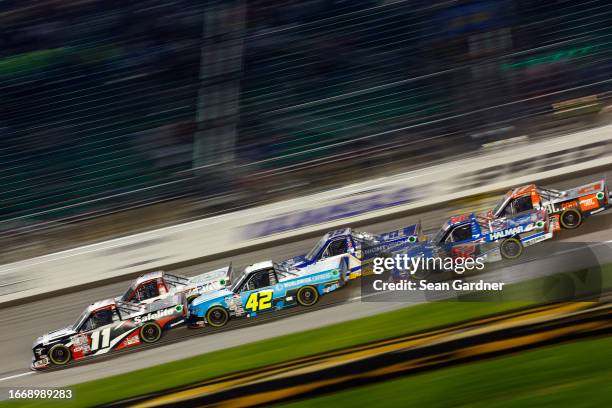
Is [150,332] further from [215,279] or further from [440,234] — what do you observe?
[440,234]

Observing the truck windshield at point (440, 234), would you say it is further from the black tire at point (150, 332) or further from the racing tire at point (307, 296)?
the black tire at point (150, 332)

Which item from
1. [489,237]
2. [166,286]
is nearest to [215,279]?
[166,286]

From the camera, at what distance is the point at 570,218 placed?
986 centimetres

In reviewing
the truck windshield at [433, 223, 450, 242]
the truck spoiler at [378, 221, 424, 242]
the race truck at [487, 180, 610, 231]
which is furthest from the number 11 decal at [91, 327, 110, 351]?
the race truck at [487, 180, 610, 231]

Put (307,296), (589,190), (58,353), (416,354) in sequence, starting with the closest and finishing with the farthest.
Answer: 1. (416,354)
2. (307,296)
3. (589,190)
4. (58,353)

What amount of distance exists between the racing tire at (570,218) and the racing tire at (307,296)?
125 inches

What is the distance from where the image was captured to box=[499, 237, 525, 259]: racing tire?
372 inches

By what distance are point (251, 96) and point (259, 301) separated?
5.65 m

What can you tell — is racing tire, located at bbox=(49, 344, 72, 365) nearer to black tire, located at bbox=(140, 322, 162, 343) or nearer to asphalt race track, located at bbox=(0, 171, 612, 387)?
asphalt race track, located at bbox=(0, 171, 612, 387)

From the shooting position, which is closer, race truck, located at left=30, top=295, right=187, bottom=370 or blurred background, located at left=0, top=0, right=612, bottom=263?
race truck, located at left=30, top=295, right=187, bottom=370

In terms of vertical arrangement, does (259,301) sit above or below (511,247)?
below

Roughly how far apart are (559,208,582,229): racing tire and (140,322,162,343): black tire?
17.0 ft

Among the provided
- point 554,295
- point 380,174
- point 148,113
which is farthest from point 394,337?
point 148,113

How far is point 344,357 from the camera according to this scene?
6262 millimetres
